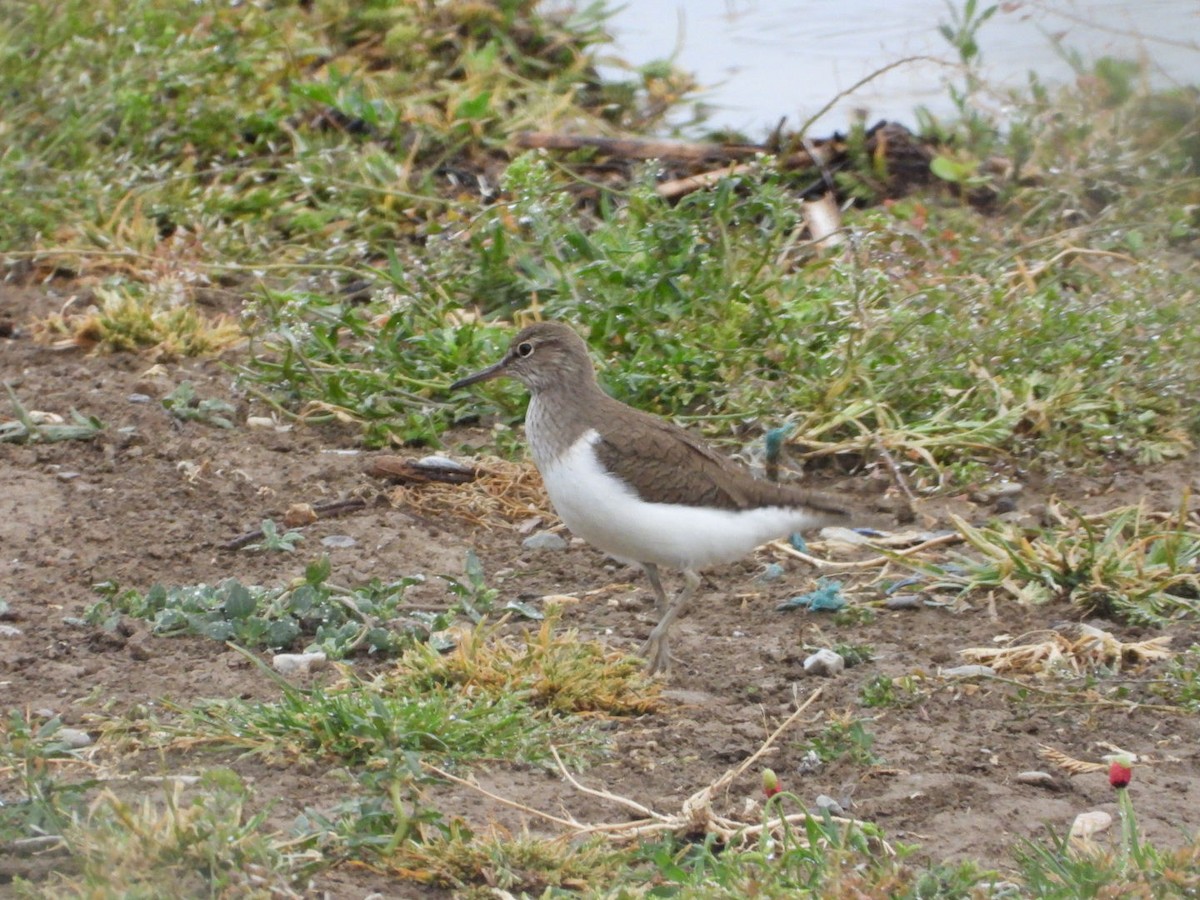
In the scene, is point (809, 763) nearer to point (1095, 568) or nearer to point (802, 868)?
point (802, 868)

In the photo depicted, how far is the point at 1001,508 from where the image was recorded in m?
6.25

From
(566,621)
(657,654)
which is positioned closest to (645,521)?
(657,654)

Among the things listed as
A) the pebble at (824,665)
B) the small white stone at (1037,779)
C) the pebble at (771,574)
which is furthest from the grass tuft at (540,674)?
the pebble at (771,574)

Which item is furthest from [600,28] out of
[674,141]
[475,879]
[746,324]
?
[475,879]

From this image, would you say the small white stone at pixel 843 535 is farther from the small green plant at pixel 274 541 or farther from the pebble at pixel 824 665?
the small green plant at pixel 274 541

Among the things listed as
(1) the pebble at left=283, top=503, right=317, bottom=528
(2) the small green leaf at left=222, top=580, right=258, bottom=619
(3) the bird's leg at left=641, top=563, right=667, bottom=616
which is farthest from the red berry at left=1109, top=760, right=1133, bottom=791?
(1) the pebble at left=283, top=503, right=317, bottom=528

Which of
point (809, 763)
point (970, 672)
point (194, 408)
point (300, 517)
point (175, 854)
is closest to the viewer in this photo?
point (175, 854)

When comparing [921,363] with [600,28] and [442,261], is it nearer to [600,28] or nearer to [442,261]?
[442,261]

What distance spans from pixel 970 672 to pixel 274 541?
2328 mm

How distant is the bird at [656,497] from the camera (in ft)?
16.8

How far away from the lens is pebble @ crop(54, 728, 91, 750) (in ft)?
13.7

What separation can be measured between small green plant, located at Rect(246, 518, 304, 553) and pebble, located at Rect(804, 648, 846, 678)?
1814 mm

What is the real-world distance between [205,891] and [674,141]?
6585mm

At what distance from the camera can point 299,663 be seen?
4.79 metres
